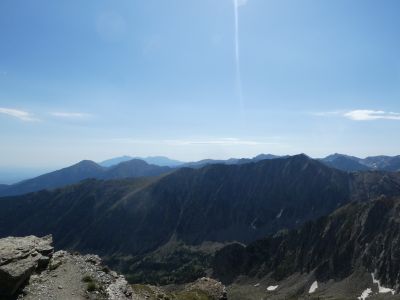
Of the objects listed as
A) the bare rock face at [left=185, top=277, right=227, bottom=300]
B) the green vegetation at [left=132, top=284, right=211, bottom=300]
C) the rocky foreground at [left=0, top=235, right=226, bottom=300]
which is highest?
the rocky foreground at [left=0, top=235, right=226, bottom=300]

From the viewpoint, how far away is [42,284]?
35438mm

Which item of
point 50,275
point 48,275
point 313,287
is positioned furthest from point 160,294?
point 313,287

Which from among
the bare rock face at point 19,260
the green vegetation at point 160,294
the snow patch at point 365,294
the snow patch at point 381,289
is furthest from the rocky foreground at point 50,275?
the snow patch at point 381,289

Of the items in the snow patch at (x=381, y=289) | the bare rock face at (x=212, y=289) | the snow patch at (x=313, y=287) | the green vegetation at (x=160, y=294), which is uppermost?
the green vegetation at (x=160, y=294)

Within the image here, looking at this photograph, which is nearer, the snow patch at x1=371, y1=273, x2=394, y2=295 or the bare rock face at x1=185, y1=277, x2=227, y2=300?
the bare rock face at x1=185, y1=277, x2=227, y2=300

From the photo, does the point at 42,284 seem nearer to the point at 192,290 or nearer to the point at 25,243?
the point at 25,243

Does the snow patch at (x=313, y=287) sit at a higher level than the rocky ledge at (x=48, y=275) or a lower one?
lower

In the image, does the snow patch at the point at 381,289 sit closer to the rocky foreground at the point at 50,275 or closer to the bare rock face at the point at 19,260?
the rocky foreground at the point at 50,275

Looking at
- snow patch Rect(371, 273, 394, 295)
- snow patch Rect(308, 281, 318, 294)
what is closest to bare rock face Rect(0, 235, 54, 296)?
snow patch Rect(371, 273, 394, 295)

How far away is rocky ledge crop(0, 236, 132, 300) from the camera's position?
108 feet

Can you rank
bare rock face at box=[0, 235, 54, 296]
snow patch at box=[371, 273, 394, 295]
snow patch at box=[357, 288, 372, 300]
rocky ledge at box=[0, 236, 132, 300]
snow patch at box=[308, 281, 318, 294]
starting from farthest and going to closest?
snow patch at box=[308, 281, 318, 294] < snow patch at box=[357, 288, 372, 300] < snow patch at box=[371, 273, 394, 295] < rocky ledge at box=[0, 236, 132, 300] < bare rock face at box=[0, 235, 54, 296]

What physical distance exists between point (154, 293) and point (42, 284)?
16981 millimetres

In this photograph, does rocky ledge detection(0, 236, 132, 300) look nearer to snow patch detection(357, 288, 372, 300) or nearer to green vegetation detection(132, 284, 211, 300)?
green vegetation detection(132, 284, 211, 300)

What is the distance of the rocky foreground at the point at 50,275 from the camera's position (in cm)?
3312
